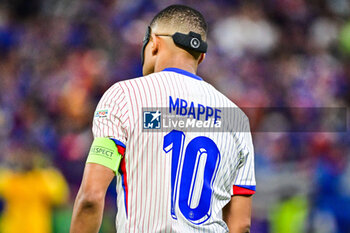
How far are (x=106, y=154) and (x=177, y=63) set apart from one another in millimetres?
580

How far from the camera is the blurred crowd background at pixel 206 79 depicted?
26.3 feet

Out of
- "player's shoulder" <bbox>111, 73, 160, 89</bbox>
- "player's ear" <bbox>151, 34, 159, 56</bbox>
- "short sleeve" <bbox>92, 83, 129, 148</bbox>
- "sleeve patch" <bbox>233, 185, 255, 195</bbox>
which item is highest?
"player's ear" <bbox>151, 34, 159, 56</bbox>

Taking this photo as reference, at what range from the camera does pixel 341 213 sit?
8094 mm

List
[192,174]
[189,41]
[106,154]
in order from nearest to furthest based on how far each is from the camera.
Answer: [106,154] → [192,174] → [189,41]

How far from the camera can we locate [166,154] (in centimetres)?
259

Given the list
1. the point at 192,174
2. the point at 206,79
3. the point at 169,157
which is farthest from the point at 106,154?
the point at 206,79

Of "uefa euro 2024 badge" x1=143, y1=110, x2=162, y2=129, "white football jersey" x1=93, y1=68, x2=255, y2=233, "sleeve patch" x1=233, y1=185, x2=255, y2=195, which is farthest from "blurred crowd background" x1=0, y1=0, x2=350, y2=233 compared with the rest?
"uefa euro 2024 badge" x1=143, y1=110, x2=162, y2=129

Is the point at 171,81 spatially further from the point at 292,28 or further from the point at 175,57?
the point at 292,28

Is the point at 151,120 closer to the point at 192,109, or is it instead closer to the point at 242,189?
the point at 192,109

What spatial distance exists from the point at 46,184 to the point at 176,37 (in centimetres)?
543

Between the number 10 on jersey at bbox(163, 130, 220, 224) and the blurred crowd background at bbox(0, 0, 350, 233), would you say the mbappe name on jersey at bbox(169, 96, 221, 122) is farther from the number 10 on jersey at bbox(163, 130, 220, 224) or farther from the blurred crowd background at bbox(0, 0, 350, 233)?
the blurred crowd background at bbox(0, 0, 350, 233)

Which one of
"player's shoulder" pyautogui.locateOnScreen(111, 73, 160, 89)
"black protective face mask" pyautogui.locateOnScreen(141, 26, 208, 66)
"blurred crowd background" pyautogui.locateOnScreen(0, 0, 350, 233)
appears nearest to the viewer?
"player's shoulder" pyautogui.locateOnScreen(111, 73, 160, 89)

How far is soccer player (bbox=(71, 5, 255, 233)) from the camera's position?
8.28 ft

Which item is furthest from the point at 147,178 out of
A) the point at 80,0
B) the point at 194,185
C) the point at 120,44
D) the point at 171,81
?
the point at 80,0
